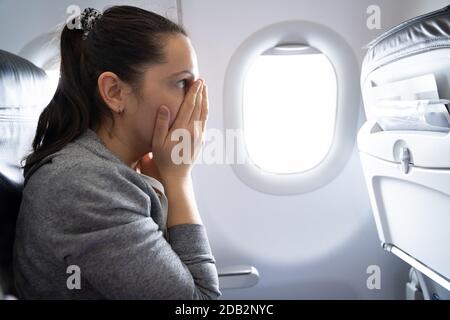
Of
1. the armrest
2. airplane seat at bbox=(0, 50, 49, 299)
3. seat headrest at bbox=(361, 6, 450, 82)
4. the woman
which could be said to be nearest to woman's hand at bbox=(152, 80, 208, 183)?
the woman

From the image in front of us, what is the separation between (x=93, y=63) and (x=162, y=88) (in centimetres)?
16

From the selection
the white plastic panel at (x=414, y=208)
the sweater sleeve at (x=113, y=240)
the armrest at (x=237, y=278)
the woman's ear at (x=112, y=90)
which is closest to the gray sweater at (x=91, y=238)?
the sweater sleeve at (x=113, y=240)

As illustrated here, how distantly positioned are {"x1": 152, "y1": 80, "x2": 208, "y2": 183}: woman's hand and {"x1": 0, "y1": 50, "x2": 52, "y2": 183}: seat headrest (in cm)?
29

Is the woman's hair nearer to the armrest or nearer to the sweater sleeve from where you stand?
the sweater sleeve

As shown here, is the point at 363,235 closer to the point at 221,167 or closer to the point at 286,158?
the point at 286,158

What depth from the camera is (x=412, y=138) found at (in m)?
0.75

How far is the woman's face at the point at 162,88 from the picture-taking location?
67cm

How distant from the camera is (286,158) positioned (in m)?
1.42

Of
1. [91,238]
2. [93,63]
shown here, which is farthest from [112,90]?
[91,238]

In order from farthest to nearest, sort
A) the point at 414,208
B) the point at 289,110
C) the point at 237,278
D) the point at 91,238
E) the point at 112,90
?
the point at 289,110, the point at 237,278, the point at 414,208, the point at 112,90, the point at 91,238

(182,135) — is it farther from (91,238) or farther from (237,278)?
(237,278)

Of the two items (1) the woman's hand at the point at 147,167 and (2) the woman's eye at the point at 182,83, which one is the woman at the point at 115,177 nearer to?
(2) the woman's eye at the point at 182,83

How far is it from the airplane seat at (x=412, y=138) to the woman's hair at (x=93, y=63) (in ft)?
1.72

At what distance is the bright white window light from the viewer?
4.35 ft
